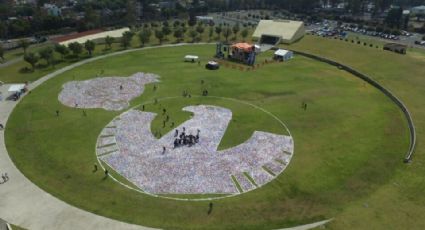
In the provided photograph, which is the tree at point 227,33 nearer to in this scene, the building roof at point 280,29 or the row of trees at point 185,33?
the row of trees at point 185,33

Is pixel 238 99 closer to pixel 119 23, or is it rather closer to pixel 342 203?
pixel 342 203

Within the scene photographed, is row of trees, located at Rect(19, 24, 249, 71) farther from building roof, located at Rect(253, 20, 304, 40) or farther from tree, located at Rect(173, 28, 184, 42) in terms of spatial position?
building roof, located at Rect(253, 20, 304, 40)

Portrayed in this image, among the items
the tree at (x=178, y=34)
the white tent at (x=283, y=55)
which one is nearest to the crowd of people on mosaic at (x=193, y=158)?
the white tent at (x=283, y=55)

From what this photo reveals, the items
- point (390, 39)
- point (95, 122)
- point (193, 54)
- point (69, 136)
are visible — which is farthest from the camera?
point (390, 39)

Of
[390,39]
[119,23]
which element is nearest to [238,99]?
[390,39]

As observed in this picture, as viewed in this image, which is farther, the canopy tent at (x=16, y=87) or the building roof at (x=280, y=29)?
the building roof at (x=280, y=29)

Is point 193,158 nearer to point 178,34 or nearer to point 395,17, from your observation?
point 178,34
